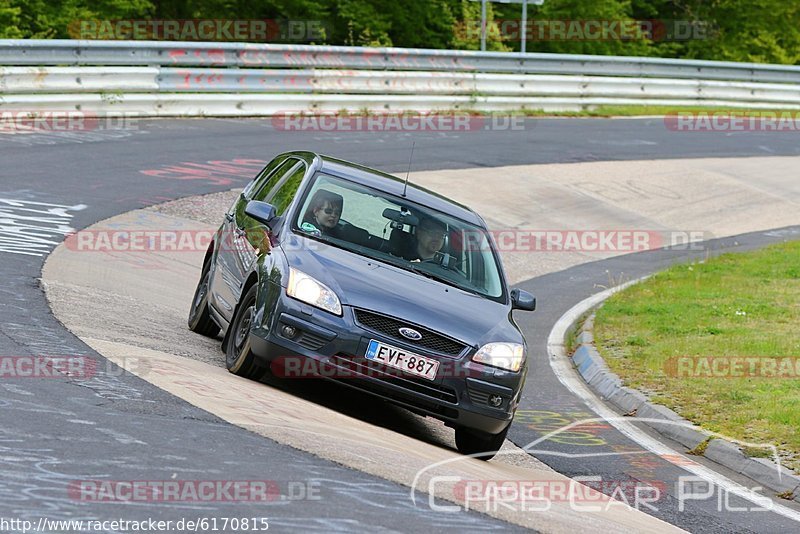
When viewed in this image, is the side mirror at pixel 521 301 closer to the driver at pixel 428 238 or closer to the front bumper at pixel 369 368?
the driver at pixel 428 238

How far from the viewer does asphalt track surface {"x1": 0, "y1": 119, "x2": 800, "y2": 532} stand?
585 cm

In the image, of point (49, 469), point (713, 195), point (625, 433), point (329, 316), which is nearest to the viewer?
point (49, 469)

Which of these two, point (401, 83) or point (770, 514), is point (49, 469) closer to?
point (770, 514)

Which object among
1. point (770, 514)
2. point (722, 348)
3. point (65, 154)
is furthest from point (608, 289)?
point (770, 514)

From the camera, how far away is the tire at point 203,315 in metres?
10.8

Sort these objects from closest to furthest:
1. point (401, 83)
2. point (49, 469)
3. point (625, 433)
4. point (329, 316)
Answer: point (49, 469)
point (329, 316)
point (625, 433)
point (401, 83)

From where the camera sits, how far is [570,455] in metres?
9.56

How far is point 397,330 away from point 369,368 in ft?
0.99

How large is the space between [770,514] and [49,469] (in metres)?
4.77

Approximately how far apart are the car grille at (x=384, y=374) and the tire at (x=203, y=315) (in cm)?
269

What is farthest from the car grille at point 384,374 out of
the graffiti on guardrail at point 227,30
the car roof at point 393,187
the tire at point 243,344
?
the graffiti on guardrail at point 227,30

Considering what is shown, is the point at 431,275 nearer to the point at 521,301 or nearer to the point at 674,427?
the point at 521,301

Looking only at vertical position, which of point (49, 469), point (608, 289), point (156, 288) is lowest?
point (608, 289)

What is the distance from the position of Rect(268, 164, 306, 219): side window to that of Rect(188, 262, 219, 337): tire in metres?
1.02
